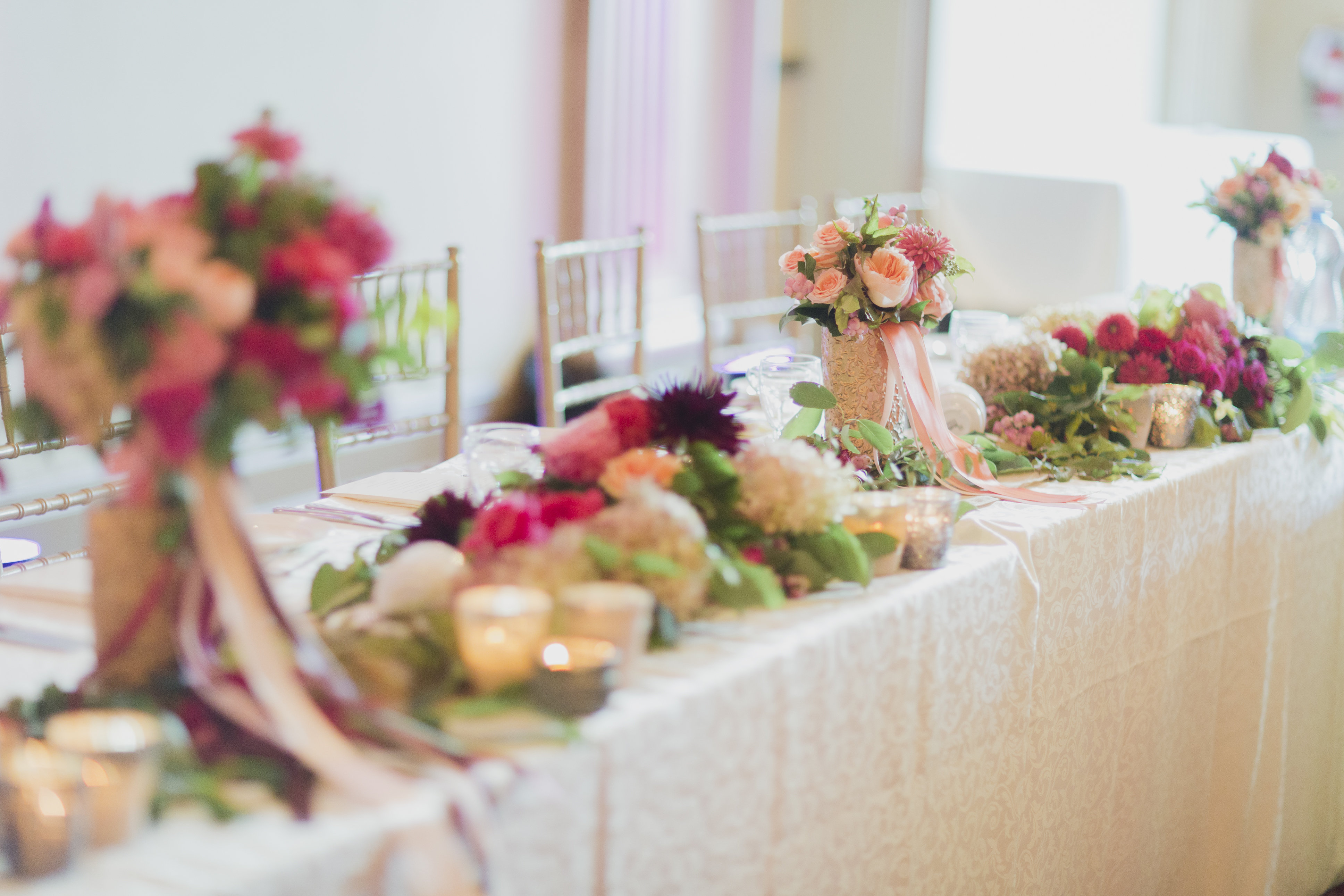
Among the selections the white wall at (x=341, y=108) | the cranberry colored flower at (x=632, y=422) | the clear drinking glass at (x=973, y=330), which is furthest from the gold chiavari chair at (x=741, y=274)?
the cranberry colored flower at (x=632, y=422)

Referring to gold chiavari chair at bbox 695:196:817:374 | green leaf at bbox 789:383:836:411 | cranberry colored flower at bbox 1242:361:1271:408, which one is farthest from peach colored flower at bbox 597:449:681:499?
gold chiavari chair at bbox 695:196:817:374

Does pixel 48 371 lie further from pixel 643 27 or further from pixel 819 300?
pixel 643 27

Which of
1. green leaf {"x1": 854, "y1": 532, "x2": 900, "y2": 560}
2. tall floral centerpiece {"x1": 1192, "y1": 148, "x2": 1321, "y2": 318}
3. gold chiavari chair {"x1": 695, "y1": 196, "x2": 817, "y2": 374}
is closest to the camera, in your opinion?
green leaf {"x1": 854, "y1": 532, "x2": 900, "y2": 560}

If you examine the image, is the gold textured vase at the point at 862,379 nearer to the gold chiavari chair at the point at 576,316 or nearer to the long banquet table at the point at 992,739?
the long banquet table at the point at 992,739

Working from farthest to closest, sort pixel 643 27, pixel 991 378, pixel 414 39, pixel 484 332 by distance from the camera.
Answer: pixel 643 27
pixel 484 332
pixel 414 39
pixel 991 378

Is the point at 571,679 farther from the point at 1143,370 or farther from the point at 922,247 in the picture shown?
the point at 1143,370

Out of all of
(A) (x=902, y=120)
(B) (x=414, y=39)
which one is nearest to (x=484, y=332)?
(B) (x=414, y=39)

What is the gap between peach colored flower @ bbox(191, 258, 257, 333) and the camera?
808mm

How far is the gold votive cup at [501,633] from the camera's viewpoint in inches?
35.6

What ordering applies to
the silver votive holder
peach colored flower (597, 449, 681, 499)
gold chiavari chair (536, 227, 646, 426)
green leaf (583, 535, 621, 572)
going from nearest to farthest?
green leaf (583, 535, 621, 572)
peach colored flower (597, 449, 681, 499)
the silver votive holder
gold chiavari chair (536, 227, 646, 426)

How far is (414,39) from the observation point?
3.61m

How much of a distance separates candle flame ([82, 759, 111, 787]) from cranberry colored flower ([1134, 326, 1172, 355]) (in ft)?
4.97

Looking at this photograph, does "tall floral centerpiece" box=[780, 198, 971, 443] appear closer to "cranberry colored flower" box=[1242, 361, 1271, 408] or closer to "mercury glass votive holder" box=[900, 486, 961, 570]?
"mercury glass votive holder" box=[900, 486, 961, 570]

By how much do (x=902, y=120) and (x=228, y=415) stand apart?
4302 millimetres
